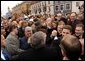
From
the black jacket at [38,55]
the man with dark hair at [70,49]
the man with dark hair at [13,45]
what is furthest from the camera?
the man with dark hair at [13,45]

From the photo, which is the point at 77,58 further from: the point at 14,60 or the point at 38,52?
the point at 14,60

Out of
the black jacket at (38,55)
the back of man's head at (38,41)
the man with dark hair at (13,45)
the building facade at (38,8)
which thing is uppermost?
the back of man's head at (38,41)

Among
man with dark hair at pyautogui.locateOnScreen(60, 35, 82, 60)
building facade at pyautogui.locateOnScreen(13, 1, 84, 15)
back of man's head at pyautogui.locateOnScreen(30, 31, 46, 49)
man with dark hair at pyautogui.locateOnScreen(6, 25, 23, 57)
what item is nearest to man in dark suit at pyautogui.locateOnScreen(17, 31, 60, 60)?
back of man's head at pyautogui.locateOnScreen(30, 31, 46, 49)

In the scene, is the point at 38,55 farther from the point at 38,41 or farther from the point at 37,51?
the point at 38,41

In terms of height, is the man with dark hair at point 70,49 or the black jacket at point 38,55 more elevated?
the man with dark hair at point 70,49

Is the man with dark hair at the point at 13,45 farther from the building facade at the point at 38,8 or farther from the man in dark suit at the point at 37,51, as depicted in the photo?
the building facade at the point at 38,8

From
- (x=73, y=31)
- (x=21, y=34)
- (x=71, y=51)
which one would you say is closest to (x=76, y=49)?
(x=71, y=51)

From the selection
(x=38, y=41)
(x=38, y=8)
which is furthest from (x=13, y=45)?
(x=38, y=8)

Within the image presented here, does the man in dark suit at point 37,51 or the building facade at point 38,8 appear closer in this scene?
the man in dark suit at point 37,51

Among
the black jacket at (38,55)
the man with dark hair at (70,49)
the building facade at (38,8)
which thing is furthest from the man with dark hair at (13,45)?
the building facade at (38,8)

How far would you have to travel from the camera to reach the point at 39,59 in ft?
14.4

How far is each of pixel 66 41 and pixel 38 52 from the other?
111 centimetres

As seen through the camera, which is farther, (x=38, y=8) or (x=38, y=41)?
(x=38, y=8)

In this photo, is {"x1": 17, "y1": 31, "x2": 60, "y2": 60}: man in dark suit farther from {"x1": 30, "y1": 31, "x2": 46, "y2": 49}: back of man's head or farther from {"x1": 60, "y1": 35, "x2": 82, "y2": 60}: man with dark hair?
{"x1": 60, "y1": 35, "x2": 82, "y2": 60}: man with dark hair
